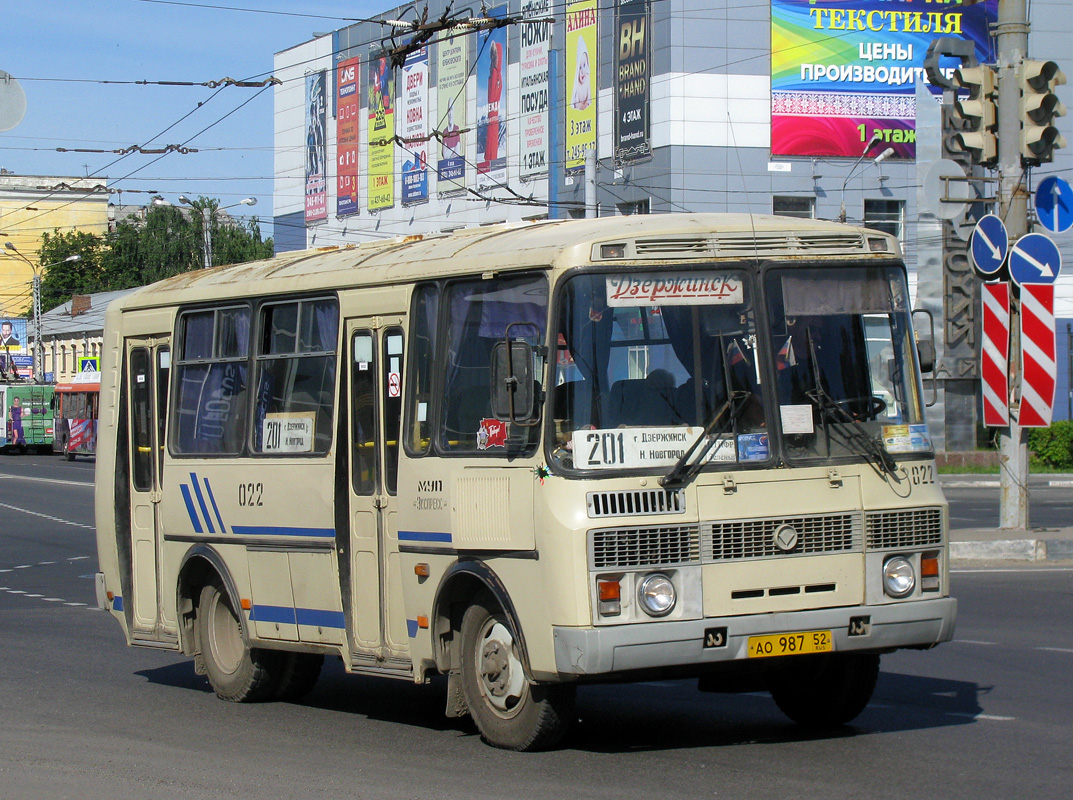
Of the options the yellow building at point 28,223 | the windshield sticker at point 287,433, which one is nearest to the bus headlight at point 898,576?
the windshield sticker at point 287,433

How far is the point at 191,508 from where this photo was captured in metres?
10.5

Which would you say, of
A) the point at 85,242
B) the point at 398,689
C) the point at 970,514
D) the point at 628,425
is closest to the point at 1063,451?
the point at 970,514

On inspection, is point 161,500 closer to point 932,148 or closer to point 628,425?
point 628,425

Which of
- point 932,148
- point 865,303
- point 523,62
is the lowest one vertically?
point 865,303

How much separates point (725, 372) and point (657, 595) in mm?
1148

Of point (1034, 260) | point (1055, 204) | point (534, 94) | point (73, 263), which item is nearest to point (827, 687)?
point (1034, 260)

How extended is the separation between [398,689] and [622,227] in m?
4.20

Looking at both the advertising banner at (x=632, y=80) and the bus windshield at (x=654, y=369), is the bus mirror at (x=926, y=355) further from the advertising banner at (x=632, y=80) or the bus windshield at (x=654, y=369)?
the advertising banner at (x=632, y=80)

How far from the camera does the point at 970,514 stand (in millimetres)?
24609

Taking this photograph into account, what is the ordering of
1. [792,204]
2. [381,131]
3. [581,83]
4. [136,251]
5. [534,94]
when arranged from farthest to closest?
1. [136,251]
2. [381,131]
3. [534,94]
4. [581,83]
5. [792,204]

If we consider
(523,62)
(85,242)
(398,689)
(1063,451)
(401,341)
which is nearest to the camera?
(401,341)

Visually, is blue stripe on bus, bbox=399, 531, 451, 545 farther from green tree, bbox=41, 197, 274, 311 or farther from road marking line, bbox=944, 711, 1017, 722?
green tree, bbox=41, 197, 274, 311

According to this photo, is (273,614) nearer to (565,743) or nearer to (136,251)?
(565,743)

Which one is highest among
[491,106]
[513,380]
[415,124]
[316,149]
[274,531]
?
[316,149]
